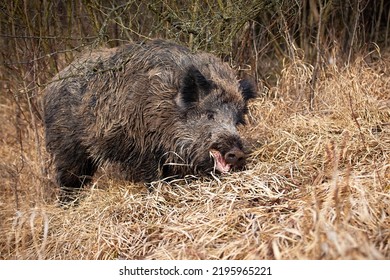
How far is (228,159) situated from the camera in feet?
16.9

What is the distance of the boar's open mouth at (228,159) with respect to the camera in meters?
5.10

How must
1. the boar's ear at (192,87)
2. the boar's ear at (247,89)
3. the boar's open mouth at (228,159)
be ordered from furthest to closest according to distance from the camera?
the boar's ear at (247,89), the boar's ear at (192,87), the boar's open mouth at (228,159)

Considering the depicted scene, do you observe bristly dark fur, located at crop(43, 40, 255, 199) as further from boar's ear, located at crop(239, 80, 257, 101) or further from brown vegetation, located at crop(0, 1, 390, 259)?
brown vegetation, located at crop(0, 1, 390, 259)

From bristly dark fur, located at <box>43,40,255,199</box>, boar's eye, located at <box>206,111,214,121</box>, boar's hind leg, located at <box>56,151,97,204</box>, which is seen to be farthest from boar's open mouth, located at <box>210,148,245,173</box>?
boar's hind leg, located at <box>56,151,97,204</box>

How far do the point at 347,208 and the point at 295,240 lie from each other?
39 centimetres

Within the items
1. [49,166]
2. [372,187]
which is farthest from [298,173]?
[49,166]

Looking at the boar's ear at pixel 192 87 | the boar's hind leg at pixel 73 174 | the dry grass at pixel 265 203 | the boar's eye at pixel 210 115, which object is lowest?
the boar's hind leg at pixel 73 174

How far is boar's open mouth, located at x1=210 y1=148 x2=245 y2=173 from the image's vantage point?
510 cm

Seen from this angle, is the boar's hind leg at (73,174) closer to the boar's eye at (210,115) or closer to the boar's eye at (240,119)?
the boar's eye at (210,115)

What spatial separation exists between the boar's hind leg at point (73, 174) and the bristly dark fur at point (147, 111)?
0.02 metres

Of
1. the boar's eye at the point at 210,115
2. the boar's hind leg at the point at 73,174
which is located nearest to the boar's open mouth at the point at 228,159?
the boar's eye at the point at 210,115

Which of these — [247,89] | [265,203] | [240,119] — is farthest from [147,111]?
[265,203]

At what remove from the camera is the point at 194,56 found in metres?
5.74
